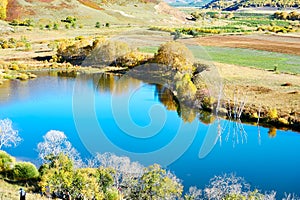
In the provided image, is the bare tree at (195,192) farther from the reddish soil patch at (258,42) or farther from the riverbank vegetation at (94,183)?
the reddish soil patch at (258,42)

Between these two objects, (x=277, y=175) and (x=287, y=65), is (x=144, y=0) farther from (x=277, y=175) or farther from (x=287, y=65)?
(x=277, y=175)

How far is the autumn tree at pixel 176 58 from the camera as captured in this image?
155ft

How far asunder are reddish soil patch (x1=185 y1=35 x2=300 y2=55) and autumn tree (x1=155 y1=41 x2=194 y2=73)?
24.7 m

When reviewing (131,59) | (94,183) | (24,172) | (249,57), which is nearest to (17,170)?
(24,172)

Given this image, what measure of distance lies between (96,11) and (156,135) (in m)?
79.3

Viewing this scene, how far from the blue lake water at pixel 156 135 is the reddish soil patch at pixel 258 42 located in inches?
1372

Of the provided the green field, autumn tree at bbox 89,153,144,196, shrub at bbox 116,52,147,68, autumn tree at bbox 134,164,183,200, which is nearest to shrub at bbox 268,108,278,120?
autumn tree at bbox 89,153,144,196

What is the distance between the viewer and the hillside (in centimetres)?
9406

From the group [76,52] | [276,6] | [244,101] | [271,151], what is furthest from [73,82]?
[276,6]

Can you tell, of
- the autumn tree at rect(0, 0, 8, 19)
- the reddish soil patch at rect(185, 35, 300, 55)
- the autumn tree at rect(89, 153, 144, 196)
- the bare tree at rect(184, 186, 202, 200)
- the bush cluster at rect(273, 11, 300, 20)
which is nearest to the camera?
the autumn tree at rect(89, 153, 144, 196)

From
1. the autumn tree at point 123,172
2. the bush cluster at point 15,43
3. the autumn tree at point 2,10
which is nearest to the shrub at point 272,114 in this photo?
the autumn tree at point 123,172

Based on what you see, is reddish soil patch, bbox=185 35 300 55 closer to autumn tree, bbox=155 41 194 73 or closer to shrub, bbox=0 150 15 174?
autumn tree, bbox=155 41 194 73

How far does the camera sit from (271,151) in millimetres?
28406

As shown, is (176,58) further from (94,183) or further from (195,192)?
(94,183)
